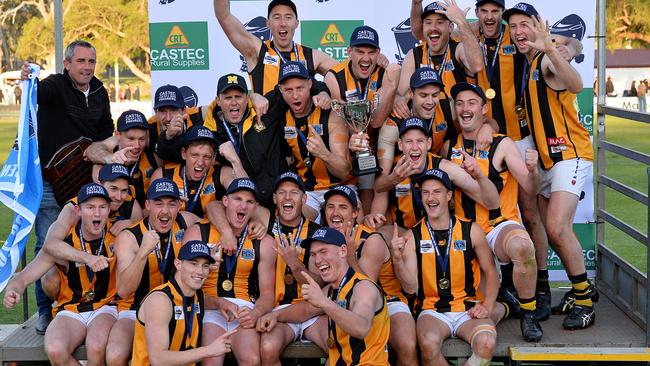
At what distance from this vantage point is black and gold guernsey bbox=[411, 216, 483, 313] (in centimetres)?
662

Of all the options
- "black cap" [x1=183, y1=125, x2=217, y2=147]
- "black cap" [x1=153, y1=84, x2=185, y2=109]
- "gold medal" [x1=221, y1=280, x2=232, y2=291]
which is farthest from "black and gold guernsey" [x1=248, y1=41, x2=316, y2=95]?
"gold medal" [x1=221, y1=280, x2=232, y2=291]

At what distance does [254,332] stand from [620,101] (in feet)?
118

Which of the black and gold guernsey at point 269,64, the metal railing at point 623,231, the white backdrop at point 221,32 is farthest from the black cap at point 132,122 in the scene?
the metal railing at point 623,231

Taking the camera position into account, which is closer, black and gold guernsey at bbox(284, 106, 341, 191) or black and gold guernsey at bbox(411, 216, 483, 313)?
black and gold guernsey at bbox(411, 216, 483, 313)

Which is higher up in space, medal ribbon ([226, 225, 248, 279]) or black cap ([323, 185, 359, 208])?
black cap ([323, 185, 359, 208])

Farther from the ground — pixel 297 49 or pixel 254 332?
pixel 297 49

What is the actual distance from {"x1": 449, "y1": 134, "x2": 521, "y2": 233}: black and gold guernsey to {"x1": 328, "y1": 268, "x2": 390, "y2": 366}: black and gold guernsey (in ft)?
3.87

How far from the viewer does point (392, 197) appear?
7.22 m

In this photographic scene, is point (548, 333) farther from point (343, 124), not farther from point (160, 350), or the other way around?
point (160, 350)

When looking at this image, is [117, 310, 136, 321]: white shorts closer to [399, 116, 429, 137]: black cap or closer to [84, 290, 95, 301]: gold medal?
Result: [84, 290, 95, 301]: gold medal

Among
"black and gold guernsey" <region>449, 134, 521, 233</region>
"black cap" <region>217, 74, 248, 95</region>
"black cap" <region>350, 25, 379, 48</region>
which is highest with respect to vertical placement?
"black cap" <region>350, 25, 379, 48</region>

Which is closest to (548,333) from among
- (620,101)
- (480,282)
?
(480,282)

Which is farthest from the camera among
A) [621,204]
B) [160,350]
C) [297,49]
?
[621,204]

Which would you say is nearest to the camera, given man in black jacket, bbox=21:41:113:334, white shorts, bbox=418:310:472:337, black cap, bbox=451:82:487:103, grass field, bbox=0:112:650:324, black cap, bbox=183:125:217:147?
white shorts, bbox=418:310:472:337
